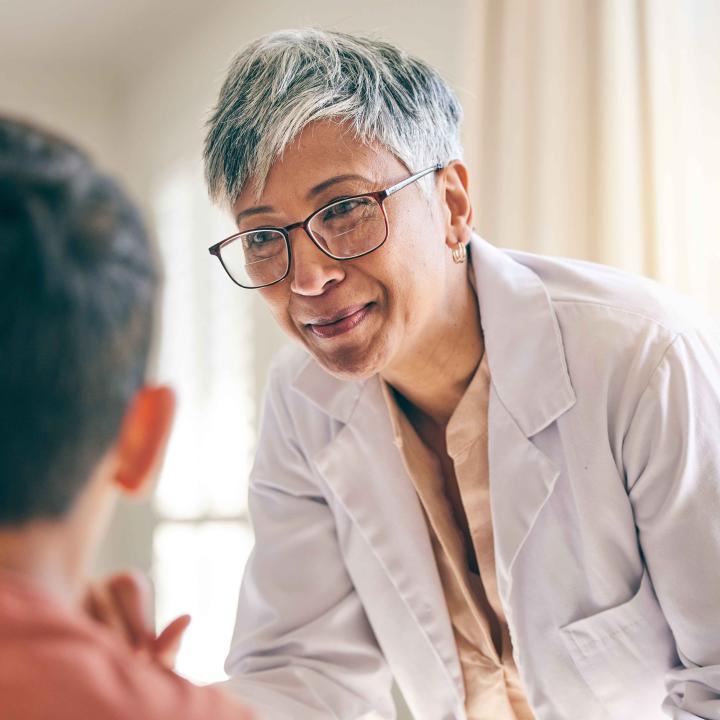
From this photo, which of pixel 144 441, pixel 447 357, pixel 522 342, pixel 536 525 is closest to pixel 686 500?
pixel 536 525

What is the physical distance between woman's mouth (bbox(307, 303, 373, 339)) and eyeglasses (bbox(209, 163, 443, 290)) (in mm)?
78

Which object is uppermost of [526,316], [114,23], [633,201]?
[114,23]

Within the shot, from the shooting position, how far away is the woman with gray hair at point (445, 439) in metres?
1.28

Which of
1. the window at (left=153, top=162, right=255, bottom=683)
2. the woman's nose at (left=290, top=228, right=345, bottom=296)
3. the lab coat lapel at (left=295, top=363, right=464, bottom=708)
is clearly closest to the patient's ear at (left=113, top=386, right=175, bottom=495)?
the woman's nose at (left=290, top=228, right=345, bottom=296)

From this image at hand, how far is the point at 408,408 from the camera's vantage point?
166cm

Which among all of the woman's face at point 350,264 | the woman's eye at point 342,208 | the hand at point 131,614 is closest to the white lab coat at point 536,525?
the woman's face at point 350,264

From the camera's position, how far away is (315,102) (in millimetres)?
1293

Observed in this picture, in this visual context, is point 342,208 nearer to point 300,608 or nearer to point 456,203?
point 456,203

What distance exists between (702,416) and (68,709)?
923mm

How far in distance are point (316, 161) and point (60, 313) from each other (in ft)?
2.43

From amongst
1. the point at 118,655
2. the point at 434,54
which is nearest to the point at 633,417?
the point at 118,655

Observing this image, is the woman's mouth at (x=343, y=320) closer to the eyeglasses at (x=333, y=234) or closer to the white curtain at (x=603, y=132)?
the eyeglasses at (x=333, y=234)

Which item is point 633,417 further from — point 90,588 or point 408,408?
point 90,588

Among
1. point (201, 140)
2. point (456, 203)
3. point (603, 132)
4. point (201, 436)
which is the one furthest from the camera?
point (201, 436)
